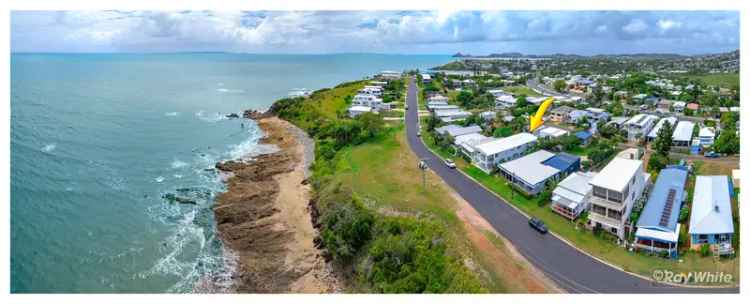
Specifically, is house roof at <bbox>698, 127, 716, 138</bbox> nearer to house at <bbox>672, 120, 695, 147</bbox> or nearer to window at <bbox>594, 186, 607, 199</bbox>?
house at <bbox>672, 120, 695, 147</bbox>

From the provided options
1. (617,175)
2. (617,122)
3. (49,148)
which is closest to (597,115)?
(617,122)

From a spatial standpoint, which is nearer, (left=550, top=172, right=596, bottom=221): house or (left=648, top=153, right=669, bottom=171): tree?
(left=550, top=172, right=596, bottom=221): house

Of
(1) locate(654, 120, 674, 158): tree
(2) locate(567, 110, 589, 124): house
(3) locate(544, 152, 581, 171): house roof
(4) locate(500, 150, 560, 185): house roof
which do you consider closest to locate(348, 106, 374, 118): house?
(2) locate(567, 110, 589, 124): house

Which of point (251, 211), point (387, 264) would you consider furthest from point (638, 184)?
point (251, 211)

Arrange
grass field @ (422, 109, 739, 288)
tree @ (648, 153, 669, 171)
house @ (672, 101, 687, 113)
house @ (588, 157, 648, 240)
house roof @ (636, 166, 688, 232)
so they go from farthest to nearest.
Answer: house @ (672, 101, 687, 113)
tree @ (648, 153, 669, 171)
house @ (588, 157, 648, 240)
house roof @ (636, 166, 688, 232)
grass field @ (422, 109, 739, 288)

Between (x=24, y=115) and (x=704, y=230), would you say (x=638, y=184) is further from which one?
(x=24, y=115)
